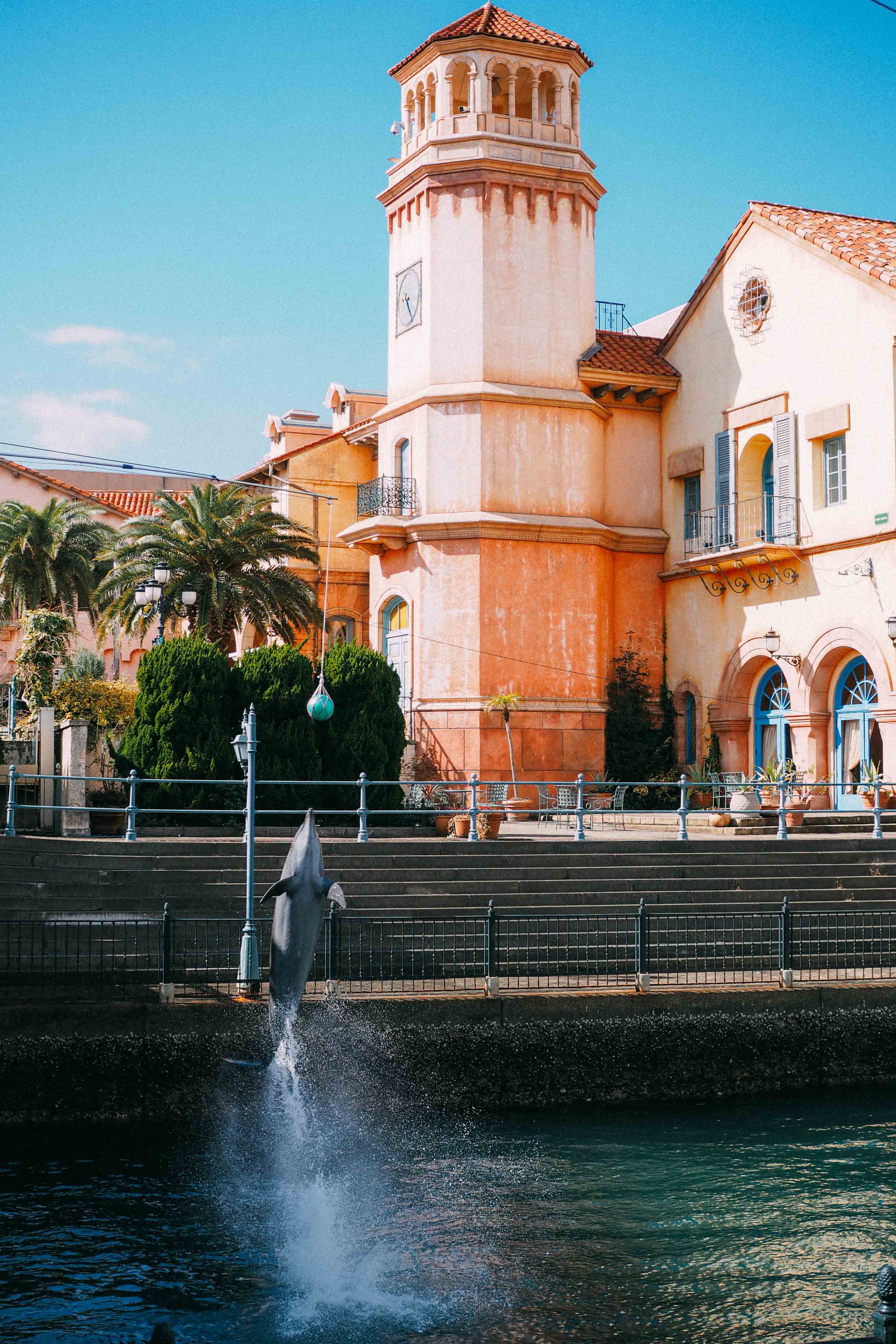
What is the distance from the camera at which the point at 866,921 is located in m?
18.2

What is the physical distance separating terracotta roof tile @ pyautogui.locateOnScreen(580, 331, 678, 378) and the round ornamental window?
7.94 ft

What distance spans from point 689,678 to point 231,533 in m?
11.5

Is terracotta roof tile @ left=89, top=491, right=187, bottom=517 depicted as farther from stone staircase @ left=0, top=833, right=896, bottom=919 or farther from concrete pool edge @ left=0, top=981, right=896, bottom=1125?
concrete pool edge @ left=0, top=981, right=896, bottom=1125

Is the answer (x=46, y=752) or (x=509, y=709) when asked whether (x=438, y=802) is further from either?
(x=46, y=752)

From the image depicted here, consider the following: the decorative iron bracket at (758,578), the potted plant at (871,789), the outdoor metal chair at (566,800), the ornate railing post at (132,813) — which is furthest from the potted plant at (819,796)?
the ornate railing post at (132,813)

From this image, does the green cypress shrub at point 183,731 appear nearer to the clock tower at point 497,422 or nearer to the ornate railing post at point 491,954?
the clock tower at point 497,422

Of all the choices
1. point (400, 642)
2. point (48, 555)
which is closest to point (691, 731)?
point (400, 642)

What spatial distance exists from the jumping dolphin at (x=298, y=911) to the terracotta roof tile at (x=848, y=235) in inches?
847

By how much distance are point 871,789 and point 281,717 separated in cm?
1201

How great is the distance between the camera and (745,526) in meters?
31.7

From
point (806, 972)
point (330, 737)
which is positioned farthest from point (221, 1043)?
point (330, 737)

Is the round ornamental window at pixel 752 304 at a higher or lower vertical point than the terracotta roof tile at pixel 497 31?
lower

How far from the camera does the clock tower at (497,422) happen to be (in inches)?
1246

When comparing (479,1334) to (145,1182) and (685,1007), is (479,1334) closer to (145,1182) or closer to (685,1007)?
(145,1182)
